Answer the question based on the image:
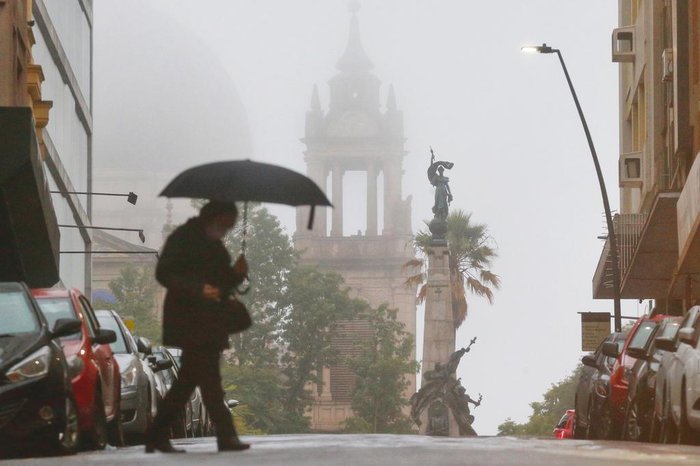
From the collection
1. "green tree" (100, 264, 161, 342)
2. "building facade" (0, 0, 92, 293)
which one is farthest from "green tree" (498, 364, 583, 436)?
"building facade" (0, 0, 92, 293)

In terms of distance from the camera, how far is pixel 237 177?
13.1m

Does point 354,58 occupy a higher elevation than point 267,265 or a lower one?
higher

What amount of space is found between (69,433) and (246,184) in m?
3.54

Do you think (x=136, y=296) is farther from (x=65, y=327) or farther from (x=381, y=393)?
(x=65, y=327)

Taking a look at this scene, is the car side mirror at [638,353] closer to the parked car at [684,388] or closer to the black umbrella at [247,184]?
the parked car at [684,388]

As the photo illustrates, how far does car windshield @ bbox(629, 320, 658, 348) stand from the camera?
2267 cm

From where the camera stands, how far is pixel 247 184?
13.2 m

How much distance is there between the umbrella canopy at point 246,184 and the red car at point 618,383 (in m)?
9.29

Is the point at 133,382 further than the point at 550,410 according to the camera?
No

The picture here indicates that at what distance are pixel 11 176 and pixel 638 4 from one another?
2409 centimetres

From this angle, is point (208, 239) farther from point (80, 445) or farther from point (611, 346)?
point (611, 346)

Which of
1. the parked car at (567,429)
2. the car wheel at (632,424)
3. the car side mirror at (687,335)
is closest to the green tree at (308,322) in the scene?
the parked car at (567,429)

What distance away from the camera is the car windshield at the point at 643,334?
22672 millimetres

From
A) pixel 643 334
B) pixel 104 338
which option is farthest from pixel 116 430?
pixel 643 334
